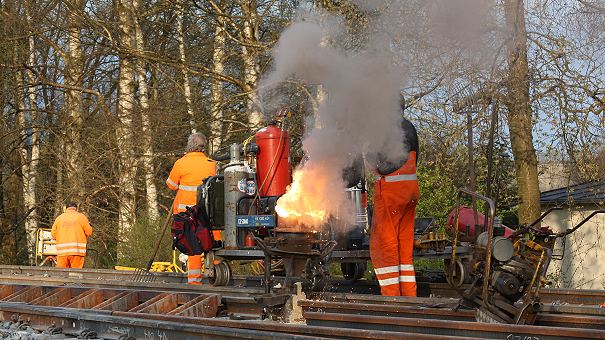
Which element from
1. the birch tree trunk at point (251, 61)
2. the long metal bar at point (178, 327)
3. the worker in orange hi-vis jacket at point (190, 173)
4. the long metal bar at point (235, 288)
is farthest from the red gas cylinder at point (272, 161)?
the birch tree trunk at point (251, 61)

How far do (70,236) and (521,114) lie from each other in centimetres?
846

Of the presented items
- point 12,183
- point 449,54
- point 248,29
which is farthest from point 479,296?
point 12,183

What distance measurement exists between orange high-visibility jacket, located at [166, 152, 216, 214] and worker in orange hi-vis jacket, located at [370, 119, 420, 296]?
322cm

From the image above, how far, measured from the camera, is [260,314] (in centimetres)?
778

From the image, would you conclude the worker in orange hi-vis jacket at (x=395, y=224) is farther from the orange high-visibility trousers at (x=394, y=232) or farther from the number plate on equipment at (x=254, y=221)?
the number plate on equipment at (x=254, y=221)

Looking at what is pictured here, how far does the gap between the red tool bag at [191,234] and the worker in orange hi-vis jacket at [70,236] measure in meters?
6.36

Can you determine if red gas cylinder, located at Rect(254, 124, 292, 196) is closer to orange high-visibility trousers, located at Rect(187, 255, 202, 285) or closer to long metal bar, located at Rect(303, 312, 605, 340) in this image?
orange high-visibility trousers, located at Rect(187, 255, 202, 285)

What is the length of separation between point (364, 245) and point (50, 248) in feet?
39.8

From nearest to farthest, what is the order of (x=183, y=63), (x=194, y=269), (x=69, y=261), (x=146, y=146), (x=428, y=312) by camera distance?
(x=428, y=312) → (x=194, y=269) → (x=69, y=261) → (x=183, y=63) → (x=146, y=146)

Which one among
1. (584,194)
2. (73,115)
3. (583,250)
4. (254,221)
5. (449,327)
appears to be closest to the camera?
(449,327)

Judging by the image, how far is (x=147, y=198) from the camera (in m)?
21.7

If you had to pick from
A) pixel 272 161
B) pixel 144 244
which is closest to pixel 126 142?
pixel 144 244

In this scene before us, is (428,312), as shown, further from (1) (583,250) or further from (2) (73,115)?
(2) (73,115)

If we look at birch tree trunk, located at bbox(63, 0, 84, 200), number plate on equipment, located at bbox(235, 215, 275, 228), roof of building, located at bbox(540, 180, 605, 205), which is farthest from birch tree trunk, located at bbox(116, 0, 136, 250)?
number plate on equipment, located at bbox(235, 215, 275, 228)
